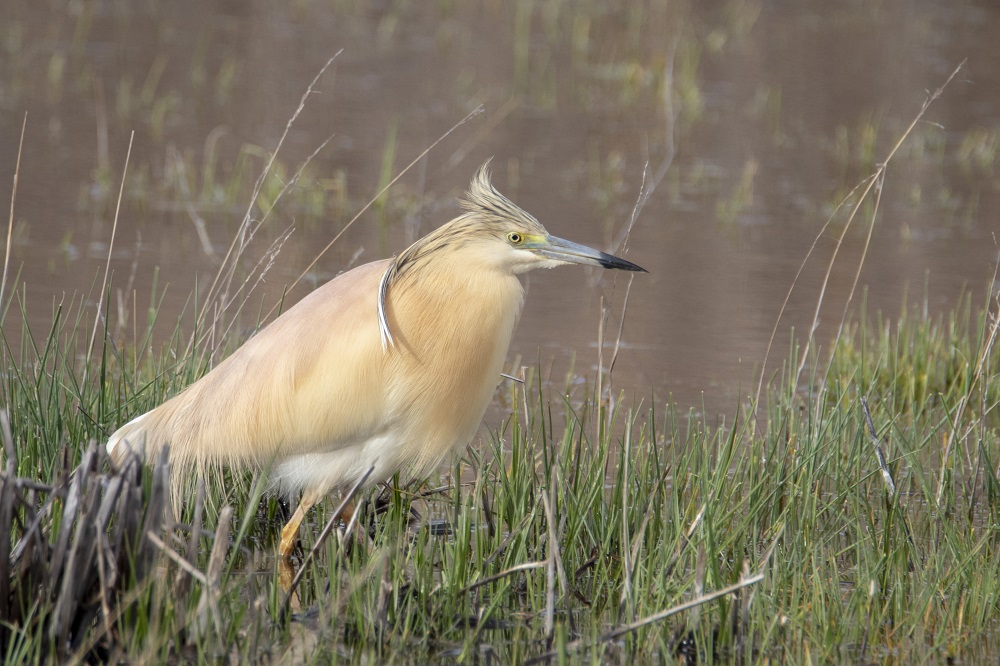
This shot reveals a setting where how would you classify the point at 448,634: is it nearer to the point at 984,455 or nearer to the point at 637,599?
the point at 637,599

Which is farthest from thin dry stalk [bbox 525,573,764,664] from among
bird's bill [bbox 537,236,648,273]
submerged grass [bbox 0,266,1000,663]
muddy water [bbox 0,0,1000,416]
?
muddy water [bbox 0,0,1000,416]

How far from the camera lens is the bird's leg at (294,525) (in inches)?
154

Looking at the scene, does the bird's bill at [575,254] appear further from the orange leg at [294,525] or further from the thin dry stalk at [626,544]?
the orange leg at [294,525]

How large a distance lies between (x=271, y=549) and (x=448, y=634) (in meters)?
0.92

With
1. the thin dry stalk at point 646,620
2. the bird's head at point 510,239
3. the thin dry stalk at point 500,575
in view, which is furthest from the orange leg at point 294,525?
the thin dry stalk at point 646,620

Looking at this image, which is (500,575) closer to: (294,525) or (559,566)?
(559,566)

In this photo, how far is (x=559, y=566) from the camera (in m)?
3.35

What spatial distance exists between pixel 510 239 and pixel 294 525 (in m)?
0.97

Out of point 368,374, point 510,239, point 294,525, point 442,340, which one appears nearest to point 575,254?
point 510,239

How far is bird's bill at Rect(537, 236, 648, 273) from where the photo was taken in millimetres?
3586

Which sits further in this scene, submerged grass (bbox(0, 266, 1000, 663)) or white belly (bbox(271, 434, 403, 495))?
white belly (bbox(271, 434, 403, 495))

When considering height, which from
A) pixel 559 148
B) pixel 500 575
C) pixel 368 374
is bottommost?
pixel 500 575

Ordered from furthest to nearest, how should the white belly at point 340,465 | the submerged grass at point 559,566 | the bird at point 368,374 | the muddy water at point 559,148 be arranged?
1. the muddy water at point 559,148
2. the white belly at point 340,465
3. the bird at point 368,374
4. the submerged grass at point 559,566

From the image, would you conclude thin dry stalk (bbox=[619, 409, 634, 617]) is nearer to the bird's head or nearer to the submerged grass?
the submerged grass
